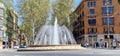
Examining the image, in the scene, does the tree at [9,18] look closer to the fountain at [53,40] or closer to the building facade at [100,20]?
the building facade at [100,20]

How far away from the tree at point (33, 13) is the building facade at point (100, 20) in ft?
69.0

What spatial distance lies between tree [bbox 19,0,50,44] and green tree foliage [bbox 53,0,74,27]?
4466 mm

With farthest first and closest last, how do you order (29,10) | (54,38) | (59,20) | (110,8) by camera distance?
(110,8)
(59,20)
(29,10)
(54,38)

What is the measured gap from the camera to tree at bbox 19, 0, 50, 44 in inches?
2849

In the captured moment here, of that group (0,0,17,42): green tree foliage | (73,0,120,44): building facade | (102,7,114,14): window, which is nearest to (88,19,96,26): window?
(73,0,120,44): building facade

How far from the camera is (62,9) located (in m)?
81.0

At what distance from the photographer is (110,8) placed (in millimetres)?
90500

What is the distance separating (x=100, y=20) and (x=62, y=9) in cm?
1646

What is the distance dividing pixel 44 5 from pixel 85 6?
22.6 meters

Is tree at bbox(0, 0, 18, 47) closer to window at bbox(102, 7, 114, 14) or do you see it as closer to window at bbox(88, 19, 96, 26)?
window at bbox(88, 19, 96, 26)

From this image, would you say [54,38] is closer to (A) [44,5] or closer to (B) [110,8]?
(A) [44,5]

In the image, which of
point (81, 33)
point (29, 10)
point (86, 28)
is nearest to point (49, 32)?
point (29, 10)

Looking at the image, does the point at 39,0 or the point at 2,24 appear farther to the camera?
the point at 2,24

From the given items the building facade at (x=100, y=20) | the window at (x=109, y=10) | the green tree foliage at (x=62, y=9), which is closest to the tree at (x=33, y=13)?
the green tree foliage at (x=62, y=9)
